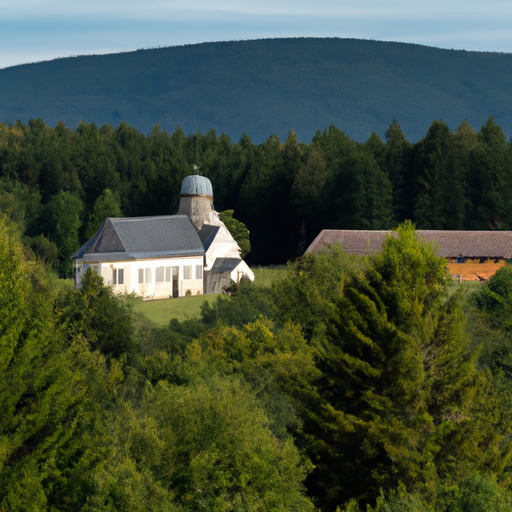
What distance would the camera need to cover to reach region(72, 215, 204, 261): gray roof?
74438 millimetres

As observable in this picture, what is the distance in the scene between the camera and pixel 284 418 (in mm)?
34531

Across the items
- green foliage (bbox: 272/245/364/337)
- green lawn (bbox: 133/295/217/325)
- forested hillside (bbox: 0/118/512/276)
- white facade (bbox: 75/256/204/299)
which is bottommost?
green lawn (bbox: 133/295/217/325)

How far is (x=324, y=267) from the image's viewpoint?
5500cm

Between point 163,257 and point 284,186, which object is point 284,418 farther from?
point 284,186

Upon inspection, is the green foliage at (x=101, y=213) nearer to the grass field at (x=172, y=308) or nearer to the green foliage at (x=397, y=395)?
the grass field at (x=172, y=308)

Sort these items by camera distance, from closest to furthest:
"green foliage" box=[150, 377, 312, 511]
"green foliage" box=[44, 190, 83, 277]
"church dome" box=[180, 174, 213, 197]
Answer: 1. "green foliage" box=[150, 377, 312, 511]
2. "church dome" box=[180, 174, 213, 197]
3. "green foliage" box=[44, 190, 83, 277]

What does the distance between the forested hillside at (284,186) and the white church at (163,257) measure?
1820 cm

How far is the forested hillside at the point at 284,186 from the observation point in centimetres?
9388

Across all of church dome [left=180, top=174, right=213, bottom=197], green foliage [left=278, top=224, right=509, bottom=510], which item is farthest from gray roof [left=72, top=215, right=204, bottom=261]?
green foliage [left=278, top=224, right=509, bottom=510]

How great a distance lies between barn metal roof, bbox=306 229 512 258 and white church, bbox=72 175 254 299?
21.0 feet

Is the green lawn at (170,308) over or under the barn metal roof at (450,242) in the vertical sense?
under

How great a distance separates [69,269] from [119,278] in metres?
32.6

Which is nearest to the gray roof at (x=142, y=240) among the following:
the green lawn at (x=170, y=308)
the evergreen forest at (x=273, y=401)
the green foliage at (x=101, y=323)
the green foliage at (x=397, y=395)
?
the green lawn at (x=170, y=308)

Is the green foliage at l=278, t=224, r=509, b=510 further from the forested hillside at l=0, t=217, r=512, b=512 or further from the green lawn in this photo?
the green lawn
